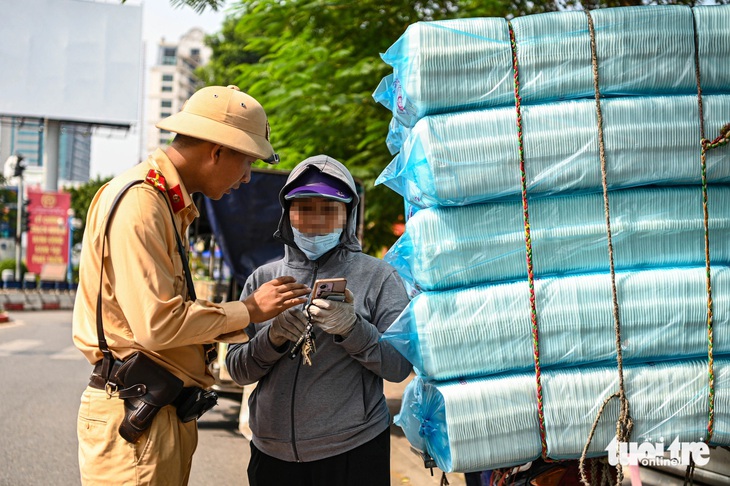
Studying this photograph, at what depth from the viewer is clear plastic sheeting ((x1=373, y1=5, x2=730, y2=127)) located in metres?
2.14

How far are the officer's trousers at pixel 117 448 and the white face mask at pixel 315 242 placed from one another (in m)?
0.76

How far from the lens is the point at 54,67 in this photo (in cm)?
4216

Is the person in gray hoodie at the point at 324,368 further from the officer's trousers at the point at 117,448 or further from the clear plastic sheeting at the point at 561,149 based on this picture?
the clear plastic sheeting at the point at 561,149

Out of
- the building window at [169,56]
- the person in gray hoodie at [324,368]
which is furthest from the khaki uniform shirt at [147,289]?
the building window at [169,56]

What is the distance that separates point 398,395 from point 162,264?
7749 mm

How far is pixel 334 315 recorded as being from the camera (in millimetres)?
2455

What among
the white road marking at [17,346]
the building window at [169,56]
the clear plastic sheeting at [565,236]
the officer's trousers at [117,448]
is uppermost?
the building window at [169,56]


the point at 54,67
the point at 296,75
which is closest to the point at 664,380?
the point at 296,75

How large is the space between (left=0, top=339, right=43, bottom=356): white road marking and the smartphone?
1335 centimetres

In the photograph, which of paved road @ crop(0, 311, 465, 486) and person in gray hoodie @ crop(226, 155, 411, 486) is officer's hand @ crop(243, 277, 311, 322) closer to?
person in gray hoodie @ crop(226, 155, 411, 486)

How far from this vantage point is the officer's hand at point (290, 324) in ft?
8.29

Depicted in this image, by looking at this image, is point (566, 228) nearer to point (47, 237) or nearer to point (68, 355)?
point (68, 355)

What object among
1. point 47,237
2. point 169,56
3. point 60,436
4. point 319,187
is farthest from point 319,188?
point 169,56

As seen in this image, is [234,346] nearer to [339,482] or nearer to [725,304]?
[339,482]
